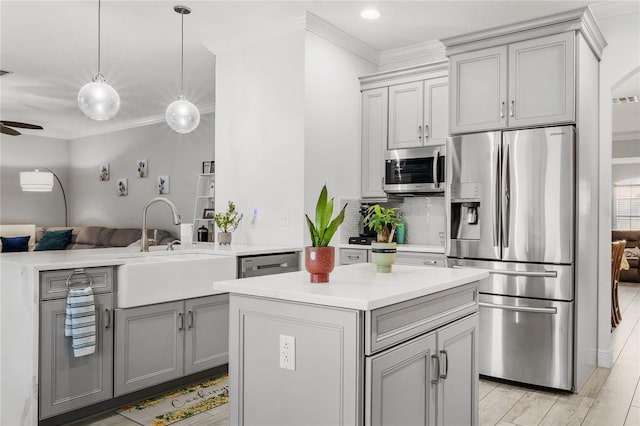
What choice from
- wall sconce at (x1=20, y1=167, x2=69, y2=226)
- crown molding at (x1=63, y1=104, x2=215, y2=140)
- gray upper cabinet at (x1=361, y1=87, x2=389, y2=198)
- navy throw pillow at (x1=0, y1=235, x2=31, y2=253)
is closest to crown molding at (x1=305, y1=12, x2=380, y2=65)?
gray upper cabinet at (x1=361, y1=87, x2=389, y2=198)

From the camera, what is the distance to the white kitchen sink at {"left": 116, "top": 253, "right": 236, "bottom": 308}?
294 centimetres

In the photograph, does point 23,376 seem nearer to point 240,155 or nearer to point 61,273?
point 61,273

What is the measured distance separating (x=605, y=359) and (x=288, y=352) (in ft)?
10.6

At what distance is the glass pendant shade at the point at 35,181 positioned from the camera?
8.38m

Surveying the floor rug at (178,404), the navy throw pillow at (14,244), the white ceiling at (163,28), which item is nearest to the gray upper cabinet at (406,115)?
the white ceiling at (163,28)

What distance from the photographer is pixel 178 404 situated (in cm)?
311

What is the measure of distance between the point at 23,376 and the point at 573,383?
11.2ft

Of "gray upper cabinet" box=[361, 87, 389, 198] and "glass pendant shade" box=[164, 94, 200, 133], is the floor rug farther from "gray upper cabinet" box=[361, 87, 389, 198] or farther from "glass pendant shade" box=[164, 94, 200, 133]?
"gray upper cabinet" box=[361, 87, 389, 198]

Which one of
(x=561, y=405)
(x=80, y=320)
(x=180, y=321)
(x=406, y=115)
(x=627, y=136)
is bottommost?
(x=561, y=405)

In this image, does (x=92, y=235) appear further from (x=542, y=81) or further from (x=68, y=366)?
(x=542, y=81)

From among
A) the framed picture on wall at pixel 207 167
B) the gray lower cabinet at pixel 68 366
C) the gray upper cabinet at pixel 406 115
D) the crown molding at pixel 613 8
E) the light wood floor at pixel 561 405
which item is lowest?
the light wood floor at pixel 561 405

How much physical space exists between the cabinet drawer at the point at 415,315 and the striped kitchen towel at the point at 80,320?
178cm

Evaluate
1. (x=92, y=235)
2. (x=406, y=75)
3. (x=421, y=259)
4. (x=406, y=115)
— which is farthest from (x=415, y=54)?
(x=92, y=235)

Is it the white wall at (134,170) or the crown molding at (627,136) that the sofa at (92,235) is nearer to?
the white wall at (134,170)
